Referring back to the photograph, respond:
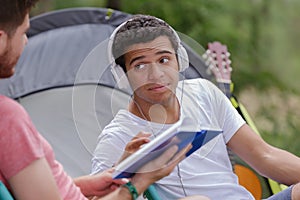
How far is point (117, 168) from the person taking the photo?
1.38m

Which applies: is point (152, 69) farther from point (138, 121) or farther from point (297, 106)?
point (297, 106)

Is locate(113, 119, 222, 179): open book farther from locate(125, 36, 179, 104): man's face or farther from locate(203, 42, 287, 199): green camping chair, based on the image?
locate(203, 42, 287, 199): green camping chair

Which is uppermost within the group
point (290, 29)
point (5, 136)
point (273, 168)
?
point (5, 136)

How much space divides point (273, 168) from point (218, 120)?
0.22 m

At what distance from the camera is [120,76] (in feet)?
5.77

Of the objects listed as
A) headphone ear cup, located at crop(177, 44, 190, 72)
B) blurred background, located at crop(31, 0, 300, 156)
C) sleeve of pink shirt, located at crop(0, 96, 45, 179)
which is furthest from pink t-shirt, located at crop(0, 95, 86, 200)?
blurred background, located at crop(31, 0, 300, 156)

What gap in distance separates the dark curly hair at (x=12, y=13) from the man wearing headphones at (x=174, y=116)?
429 mm

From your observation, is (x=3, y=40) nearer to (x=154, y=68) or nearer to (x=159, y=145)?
(x=159, y=145)

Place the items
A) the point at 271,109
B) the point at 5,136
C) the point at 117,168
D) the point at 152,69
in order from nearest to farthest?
the point at 5,136, the point at 117,168, the point at 152,69, the point at 271,109

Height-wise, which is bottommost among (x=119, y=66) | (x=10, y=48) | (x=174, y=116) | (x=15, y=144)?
(x=174, y=116)

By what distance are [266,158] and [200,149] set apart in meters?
0.27

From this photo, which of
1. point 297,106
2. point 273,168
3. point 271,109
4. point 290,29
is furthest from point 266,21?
point 273,168

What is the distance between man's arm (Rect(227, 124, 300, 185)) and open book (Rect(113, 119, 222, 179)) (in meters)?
0.58

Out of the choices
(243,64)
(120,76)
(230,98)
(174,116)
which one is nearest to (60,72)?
(230,98)
